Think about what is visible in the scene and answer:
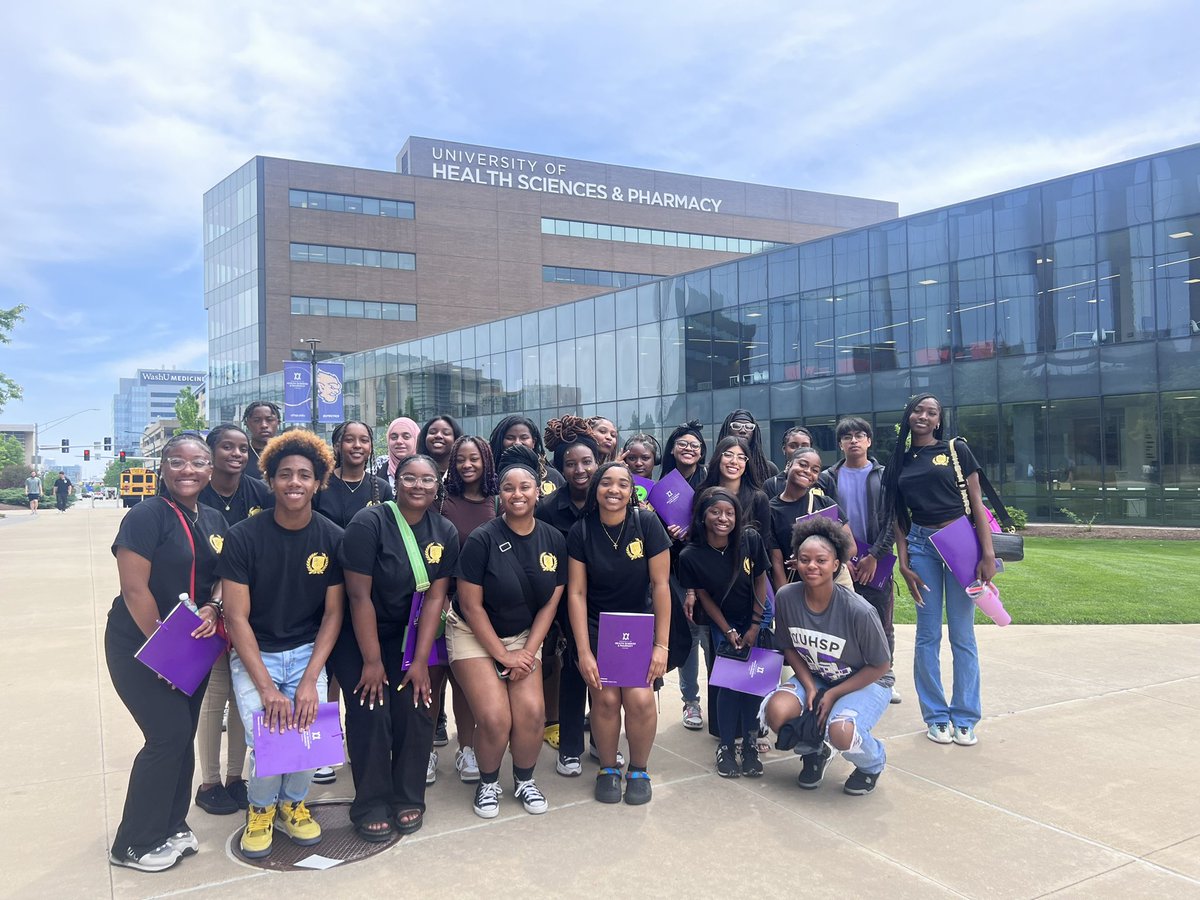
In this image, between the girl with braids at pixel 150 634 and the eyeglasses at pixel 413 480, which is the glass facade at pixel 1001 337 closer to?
the eyeglasses at pixel 413 480

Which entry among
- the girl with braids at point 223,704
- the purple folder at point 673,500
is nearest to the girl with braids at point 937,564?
the purple folder at point 673,500

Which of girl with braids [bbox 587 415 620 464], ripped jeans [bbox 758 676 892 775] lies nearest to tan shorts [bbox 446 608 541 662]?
ripped jeans [bbox 758 676 892 775]

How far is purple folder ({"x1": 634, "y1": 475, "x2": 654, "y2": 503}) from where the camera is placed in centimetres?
535

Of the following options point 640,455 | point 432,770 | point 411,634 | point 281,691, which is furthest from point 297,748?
point 640,455

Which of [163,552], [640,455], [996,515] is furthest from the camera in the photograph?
[640,455]

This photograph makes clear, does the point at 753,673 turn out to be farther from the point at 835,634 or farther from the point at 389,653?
the point at 389,653

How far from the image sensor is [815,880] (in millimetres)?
3381

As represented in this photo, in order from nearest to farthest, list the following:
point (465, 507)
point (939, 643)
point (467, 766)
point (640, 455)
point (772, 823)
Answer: point (772, 823) < point (467, 766) < point (465, 507) < point (939, 643) < point (640, 455)

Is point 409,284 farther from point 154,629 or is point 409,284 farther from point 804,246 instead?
point 154,629

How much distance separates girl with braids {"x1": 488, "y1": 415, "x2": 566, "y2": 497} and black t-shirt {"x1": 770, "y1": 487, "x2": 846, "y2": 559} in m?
1.36

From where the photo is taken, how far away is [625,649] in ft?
14.1

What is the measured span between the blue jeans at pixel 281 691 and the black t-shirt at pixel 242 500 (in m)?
1.00

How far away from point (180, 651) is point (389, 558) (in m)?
0.96

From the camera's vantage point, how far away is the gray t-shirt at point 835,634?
4.39 metres
